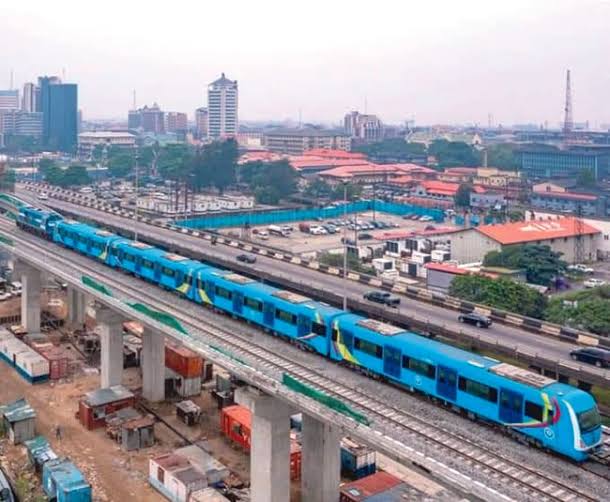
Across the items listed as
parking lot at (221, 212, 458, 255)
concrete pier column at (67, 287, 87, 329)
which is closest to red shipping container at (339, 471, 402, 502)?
concrete pier column at (67, 287, 87, 329)

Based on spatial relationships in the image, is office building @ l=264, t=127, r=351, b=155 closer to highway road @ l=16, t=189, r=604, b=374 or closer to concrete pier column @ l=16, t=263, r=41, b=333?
highway road @ l=16, t=189, r=604, b=374

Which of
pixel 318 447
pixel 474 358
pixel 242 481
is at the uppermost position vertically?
pixel 474 358

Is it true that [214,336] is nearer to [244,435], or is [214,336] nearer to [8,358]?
[244,435]

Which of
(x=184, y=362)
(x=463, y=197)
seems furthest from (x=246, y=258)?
(x=463, y=197)

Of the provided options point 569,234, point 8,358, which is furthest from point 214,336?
point 569,234

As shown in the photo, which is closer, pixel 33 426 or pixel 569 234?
pixel 33 426

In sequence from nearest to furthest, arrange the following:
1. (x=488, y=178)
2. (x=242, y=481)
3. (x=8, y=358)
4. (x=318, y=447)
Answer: (x=318, y=447) → (x=242, y=481) → (x=8, y=358) → (x=488, y=178)
